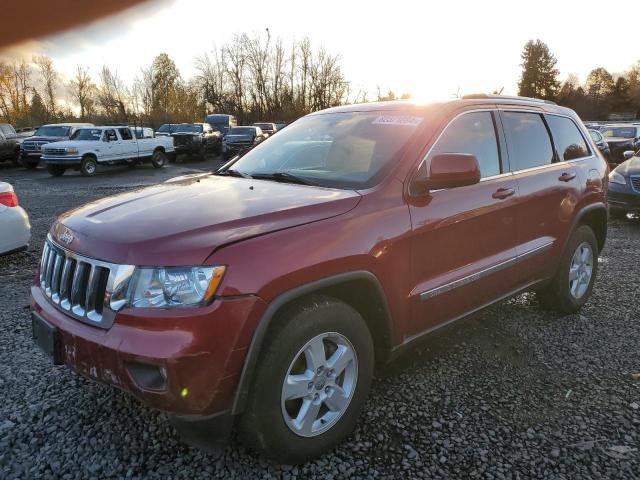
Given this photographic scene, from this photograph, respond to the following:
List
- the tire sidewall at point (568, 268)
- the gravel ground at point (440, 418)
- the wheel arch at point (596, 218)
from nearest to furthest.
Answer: the gravel ground at point (440, 418)
the tire sidewall at point (568, 268)
the wheel arch at point (596, 218)

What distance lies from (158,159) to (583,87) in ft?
258

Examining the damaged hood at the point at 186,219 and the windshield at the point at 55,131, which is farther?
the windshield at the point at 55,131

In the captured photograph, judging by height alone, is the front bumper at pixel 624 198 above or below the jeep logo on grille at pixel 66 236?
below

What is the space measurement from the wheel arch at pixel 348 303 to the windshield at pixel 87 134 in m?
18.5

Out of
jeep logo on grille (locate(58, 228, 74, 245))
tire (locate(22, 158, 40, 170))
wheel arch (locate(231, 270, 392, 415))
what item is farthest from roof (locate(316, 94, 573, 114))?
tire (locate(22, 158, 40, 170))

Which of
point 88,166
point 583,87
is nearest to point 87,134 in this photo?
point 88,166

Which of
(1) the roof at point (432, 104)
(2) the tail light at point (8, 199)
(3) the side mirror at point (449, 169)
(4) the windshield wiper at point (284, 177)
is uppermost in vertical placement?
(1) the roof at point (432, 104)

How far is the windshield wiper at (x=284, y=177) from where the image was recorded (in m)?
2.96

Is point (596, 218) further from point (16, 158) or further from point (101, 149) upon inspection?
point (16, 158)

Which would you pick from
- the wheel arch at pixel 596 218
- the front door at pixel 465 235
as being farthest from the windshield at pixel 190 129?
the front door at pixel 465 235

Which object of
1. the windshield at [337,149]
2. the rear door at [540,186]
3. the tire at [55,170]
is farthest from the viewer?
the tire at [55,170]

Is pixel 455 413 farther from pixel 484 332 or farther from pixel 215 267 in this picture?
pixel 215 267

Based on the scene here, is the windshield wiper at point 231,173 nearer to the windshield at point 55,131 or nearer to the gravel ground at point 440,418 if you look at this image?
the gravel ground at point 440,418

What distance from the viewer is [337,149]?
325 centimetres
